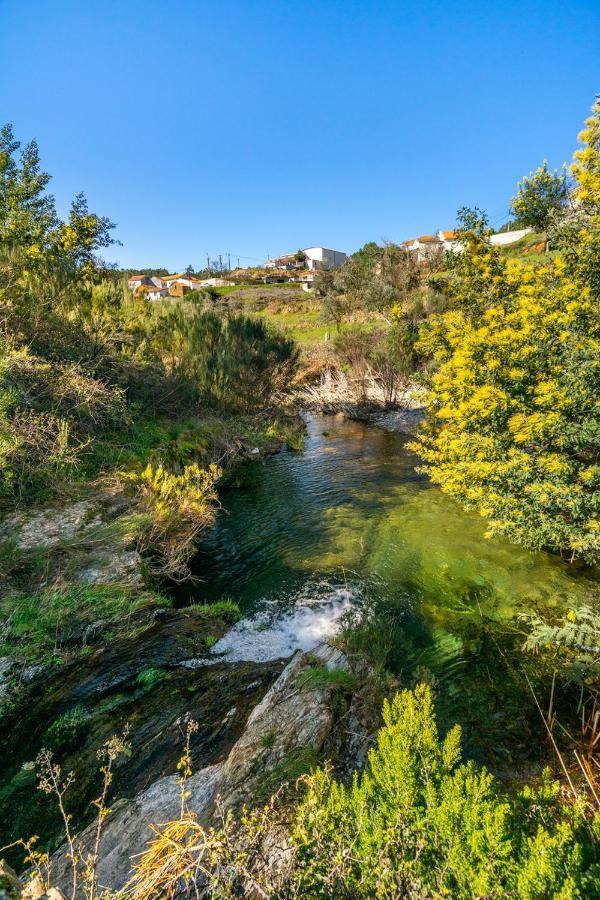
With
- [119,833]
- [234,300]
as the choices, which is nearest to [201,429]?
[119,833]

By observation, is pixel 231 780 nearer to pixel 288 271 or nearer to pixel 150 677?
pixel 150 677

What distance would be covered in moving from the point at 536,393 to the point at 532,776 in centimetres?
413

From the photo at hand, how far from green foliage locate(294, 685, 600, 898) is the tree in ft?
22.2

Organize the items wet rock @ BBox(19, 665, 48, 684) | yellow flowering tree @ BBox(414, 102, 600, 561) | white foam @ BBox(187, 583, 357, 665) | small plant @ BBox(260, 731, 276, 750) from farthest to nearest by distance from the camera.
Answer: white foam @ BBox(187, 583, 357, 665)
yellow flowering tree @ BBox(414, 102, 600, 561)
wet rock @ BBox(19, 665, 48, 684)
small plant @ BBox(260, 731, 276, 750)

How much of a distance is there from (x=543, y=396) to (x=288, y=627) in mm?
4557

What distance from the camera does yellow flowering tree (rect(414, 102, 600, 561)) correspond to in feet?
15.6

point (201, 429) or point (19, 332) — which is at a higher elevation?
point (19, 332)

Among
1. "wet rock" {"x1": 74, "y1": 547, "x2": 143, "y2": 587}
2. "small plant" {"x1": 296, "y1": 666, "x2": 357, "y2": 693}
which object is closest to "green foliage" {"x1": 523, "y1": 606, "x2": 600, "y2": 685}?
"small plant" {"x1": 296, "y1": 666, "x2": 357, "y2": 693}

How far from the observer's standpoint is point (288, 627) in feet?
18.2

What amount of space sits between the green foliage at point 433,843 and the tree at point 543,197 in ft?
22.2

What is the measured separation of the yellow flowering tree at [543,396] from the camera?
4.75 m

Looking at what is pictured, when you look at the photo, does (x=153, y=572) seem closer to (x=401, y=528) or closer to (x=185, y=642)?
(x=185, y=642)

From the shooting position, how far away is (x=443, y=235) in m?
68.5

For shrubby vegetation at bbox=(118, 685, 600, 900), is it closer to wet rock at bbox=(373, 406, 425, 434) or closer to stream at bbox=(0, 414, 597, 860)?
stream at bbox=(0, 414, 597, 860)
